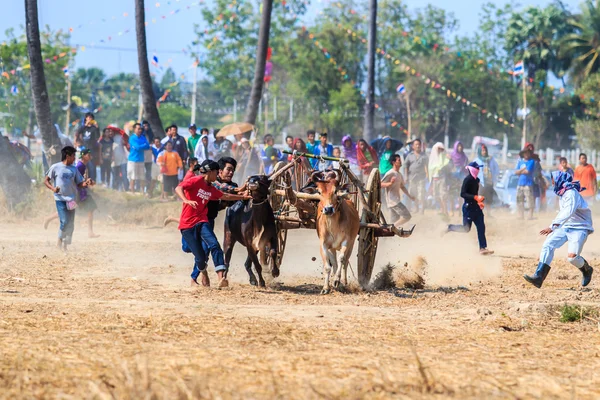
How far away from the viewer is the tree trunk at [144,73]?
26969 millimetres

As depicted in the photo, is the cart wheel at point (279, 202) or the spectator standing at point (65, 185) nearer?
the cart wheel at point (279, 202)

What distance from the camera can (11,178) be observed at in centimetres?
2336

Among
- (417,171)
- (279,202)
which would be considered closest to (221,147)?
(417,171)

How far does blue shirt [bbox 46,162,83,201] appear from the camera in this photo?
55.6ft

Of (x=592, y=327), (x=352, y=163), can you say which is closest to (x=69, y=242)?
(x=352, y=163)

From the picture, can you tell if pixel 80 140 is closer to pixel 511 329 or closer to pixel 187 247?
pixel 187 247

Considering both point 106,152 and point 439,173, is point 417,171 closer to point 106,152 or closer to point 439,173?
point 439,173

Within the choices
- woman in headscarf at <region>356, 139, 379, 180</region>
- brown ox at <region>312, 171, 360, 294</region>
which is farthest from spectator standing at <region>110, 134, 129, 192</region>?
brown ox at <region>312, 171, 360, 294</region>

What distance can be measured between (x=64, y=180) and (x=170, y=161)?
6.80 meters

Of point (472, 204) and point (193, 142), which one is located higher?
point (193, 142)

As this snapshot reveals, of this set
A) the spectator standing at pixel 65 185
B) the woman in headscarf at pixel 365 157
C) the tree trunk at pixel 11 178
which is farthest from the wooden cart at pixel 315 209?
the tree trunk at pixel 11 178

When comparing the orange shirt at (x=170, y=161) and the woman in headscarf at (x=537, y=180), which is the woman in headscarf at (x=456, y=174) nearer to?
the woman in headscarf at (x=537, y=180)

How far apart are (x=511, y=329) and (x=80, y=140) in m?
15.7

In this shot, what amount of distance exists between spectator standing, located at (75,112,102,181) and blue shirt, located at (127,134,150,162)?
821mm
